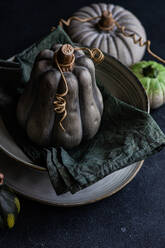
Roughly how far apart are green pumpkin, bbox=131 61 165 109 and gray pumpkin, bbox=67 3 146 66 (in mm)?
78

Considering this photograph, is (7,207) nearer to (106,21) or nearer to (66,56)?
(66,56)

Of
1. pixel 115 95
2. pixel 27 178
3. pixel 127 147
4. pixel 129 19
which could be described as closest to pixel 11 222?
pixel 27 178

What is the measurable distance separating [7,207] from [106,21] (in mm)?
757

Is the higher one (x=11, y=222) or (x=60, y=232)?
(x=11, y=222)

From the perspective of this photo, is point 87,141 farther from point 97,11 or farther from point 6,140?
point 97,11

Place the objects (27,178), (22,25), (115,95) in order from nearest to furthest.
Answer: (27,178) → (115,95) → (22,25)

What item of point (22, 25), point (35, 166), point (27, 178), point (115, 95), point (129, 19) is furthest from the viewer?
point (22, 25)

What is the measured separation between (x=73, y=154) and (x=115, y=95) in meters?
0.25

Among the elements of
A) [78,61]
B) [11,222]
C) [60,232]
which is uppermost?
[78,61]

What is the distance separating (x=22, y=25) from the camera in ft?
5.34

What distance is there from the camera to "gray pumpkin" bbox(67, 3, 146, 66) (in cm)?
143

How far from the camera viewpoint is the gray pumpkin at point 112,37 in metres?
1.43

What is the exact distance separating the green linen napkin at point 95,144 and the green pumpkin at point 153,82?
25 cm

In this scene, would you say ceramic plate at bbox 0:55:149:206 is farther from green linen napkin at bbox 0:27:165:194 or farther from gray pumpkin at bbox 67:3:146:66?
gray pumpkin at bbox 67:3:146:66
